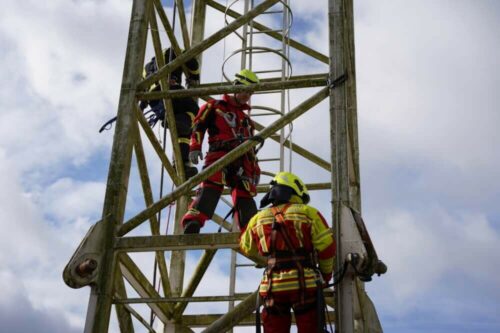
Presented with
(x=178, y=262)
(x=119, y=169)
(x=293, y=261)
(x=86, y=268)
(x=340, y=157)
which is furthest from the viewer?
(x=178, y=262)

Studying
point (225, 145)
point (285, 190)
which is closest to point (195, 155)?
point (225, 145)

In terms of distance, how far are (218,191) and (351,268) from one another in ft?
6.91

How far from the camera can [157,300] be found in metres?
6.71

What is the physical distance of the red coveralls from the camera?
7645 mm

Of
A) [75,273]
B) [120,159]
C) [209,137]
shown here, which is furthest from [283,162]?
[75,273]

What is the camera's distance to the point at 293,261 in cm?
593

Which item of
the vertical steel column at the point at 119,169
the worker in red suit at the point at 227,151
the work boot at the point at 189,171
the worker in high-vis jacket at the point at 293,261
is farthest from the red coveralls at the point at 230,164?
the worker in high-vis jacket at the point at 293,261

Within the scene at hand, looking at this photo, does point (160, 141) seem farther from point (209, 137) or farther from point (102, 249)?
point (102, 249)

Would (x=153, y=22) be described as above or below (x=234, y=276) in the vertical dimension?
above

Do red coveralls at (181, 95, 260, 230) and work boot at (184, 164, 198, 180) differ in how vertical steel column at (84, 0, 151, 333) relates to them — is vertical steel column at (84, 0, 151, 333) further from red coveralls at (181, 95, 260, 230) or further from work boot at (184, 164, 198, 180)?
work boot at (184, 164, 198, 180)

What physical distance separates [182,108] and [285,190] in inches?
135

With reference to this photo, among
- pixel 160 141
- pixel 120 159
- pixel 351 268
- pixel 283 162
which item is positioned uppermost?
pixel 160 141

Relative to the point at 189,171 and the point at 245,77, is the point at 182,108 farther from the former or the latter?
the point at 245,77

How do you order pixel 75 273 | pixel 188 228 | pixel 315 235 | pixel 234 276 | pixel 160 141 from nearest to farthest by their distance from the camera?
pixel 315 235 < pixel 75 273 < pixel 188 228 < pixel 234 276 < pixel 160 141
